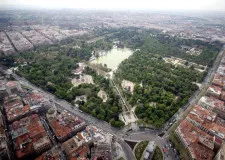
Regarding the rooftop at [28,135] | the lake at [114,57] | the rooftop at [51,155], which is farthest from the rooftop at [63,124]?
the lake at [114,57]

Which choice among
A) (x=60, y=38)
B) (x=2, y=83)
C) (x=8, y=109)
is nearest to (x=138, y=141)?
(x=8, y=109)

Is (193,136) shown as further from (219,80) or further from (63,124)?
(219,80)

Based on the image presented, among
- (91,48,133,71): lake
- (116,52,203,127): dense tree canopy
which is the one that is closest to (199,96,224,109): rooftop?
(116,52,203,127): dense tree canopy

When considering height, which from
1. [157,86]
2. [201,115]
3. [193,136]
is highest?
[201,115]

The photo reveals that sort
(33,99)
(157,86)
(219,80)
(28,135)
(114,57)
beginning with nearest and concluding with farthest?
(28,135) < (33,99) < (157,86) < (219,80) < (114,57)

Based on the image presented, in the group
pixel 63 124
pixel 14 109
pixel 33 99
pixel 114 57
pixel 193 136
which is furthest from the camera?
pixel 114 57

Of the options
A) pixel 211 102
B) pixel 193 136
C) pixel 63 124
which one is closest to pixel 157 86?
pixel 211 102

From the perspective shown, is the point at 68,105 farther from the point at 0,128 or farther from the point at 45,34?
the point at 45,34

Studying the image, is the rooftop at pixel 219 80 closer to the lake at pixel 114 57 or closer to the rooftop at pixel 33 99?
the lake at pixel 114 57
